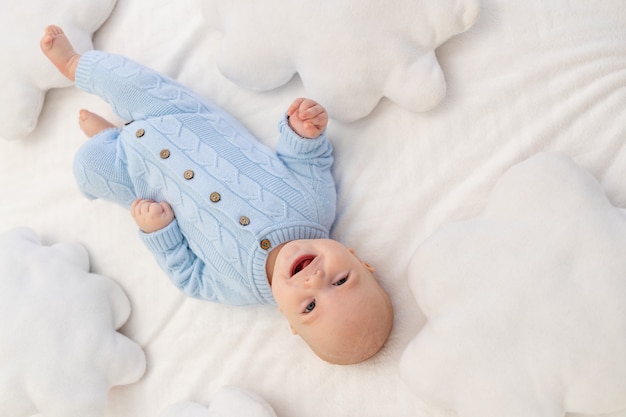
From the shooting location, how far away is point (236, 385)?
115 centimetres

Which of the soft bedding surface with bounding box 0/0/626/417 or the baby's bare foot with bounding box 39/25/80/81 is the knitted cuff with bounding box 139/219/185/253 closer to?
the soft bedding surface with bounding box 0/0/626/417

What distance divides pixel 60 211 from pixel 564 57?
1103 mm

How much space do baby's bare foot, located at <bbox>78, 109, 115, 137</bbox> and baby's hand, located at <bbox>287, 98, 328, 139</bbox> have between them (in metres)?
0.47

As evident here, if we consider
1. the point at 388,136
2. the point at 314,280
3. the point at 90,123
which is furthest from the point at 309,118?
the point at 90,123

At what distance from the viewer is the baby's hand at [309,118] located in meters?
1.08

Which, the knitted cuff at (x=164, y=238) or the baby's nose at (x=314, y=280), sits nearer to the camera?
the baby's nose at (x=314, y=280)

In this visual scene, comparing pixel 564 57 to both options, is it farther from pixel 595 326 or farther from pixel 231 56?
pixel 231 56

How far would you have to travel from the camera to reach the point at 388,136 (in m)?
1.15

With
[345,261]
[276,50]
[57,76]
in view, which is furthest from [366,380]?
[57,76]

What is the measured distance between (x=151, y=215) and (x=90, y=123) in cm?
30

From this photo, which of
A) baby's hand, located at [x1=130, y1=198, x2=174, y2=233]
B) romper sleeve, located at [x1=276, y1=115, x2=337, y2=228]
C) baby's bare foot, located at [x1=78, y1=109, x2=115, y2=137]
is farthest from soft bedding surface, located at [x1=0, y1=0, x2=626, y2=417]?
baby's bare foot, located at [x1=78, y1=109, x2=115, y2=137]

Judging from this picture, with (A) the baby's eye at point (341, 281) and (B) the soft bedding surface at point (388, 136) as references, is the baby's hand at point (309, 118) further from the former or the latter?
(A) the baby's eye at point (341, 281)

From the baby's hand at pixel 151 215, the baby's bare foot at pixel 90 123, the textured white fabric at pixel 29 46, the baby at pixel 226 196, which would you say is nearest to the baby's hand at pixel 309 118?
the baby at pixel 226 196

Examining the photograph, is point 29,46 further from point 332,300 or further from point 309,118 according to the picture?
point 332,300
